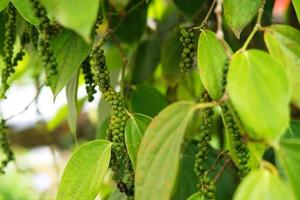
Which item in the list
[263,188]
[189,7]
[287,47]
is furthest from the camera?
[189,7]

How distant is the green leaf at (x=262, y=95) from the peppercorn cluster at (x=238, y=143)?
0.07 meters

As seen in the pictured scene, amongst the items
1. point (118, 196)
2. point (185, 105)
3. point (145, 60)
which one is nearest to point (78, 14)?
point (185, 105)

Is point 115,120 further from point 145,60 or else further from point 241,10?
point 145,60

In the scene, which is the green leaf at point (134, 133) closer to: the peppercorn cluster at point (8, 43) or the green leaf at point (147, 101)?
the peppercorn cluster at point (8, 43)

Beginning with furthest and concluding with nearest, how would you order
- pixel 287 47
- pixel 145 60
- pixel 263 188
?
pixel 145 60
pixel 287 47
pixel 263 188

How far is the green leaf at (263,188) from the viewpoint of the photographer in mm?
460

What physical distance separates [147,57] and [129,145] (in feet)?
1.61

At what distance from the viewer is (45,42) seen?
62 cm

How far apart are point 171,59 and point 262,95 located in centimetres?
54

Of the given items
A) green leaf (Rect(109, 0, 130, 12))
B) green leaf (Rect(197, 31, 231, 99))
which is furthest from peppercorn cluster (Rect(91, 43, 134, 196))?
green leaf (Rect(109, 0, 130, 12))

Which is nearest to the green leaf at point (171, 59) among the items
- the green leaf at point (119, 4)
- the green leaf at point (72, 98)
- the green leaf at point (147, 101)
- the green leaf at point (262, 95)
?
the green leaf at point (147, 101)

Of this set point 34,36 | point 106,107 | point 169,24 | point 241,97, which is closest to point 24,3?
point 34,36

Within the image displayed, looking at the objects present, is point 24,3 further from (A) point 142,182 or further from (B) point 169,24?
(B) point 169,24

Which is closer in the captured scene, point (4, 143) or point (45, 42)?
point (45, 42)
